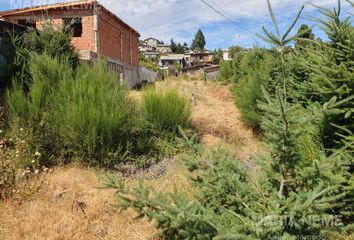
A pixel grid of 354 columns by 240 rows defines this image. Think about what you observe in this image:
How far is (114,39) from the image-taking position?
16.7m

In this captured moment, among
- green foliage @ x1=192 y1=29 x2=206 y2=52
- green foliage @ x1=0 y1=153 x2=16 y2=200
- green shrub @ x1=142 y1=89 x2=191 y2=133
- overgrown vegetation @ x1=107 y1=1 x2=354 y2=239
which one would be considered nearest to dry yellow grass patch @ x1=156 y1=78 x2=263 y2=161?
green shrub @ x1=142 y1=89 x2=191 y2=133

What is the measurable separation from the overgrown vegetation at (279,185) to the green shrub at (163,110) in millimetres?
3898

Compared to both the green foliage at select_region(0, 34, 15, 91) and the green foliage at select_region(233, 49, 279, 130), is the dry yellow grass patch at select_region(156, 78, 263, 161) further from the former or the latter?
the green foliage at select_region(0, 34, 15, 91)

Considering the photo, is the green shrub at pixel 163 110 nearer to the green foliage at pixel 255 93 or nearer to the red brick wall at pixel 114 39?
the green foliage at pixel 255 93

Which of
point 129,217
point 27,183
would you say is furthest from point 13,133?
point 129,217

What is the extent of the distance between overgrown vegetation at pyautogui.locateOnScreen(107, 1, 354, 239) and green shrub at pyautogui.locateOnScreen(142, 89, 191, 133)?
3.90 m

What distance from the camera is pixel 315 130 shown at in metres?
3.64

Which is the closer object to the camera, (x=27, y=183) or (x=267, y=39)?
(x=267, y=39)

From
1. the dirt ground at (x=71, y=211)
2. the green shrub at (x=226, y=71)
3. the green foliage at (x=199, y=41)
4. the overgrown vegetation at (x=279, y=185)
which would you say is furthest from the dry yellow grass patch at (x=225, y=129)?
the green foliage at (x=199, y=41)

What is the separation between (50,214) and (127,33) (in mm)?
17232

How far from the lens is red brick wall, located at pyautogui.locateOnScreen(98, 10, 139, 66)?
14984mm

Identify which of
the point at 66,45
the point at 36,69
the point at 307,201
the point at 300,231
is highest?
the point at 66,45

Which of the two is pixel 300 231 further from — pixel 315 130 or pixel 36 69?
pixel 36 69

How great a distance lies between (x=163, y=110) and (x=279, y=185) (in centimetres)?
468
